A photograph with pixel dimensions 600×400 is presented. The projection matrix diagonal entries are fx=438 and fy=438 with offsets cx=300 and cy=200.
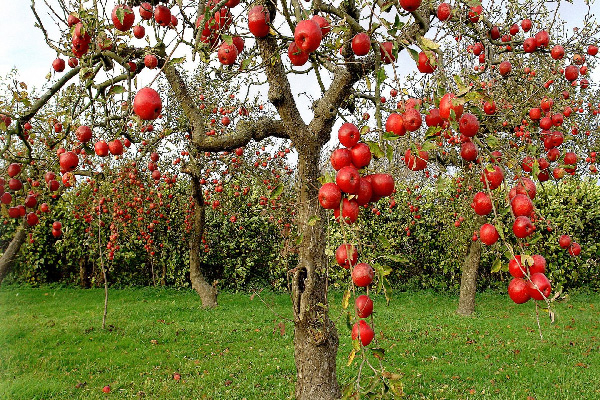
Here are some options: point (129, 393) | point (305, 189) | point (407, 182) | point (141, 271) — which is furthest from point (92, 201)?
point (407, 182)

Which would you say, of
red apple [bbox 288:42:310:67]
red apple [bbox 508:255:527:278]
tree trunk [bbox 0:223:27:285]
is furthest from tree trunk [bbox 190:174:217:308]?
red apple [bbox 508:255:527:278]

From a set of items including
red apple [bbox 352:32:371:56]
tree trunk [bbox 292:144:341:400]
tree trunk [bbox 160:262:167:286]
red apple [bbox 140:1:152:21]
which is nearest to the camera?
red apple [bbox 352:32:371:56]

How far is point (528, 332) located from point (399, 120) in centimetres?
687

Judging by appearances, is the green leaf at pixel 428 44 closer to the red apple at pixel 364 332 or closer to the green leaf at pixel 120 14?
the red apple at pixel 364 332

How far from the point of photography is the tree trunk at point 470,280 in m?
8.23

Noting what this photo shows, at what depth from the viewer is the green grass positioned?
4.74m

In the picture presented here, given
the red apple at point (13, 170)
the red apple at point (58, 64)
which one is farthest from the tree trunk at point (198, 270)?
the red apple at point (13, 170)

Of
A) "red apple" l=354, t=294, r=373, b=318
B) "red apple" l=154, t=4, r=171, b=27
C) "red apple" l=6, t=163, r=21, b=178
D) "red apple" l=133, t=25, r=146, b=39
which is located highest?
"red apple" l=133, t=25, r=146, b=39

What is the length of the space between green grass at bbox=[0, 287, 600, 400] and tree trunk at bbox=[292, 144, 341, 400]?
1236mm

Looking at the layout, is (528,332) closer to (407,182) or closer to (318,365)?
(407,182)

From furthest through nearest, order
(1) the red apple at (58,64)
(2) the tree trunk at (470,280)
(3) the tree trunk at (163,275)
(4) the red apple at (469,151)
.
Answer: (3) the tree trunk at (163,275), (2) the tree trunk at (470,280), (1) the red apple at (58,64), (4) the red apple at (469,151)

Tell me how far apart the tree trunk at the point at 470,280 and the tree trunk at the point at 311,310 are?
554 cm

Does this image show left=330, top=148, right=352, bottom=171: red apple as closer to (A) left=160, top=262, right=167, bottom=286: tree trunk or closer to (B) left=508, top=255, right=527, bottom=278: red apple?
(B) left=508, top=255, right=527, bottom=278: red apple

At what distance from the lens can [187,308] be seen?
8586 mm
